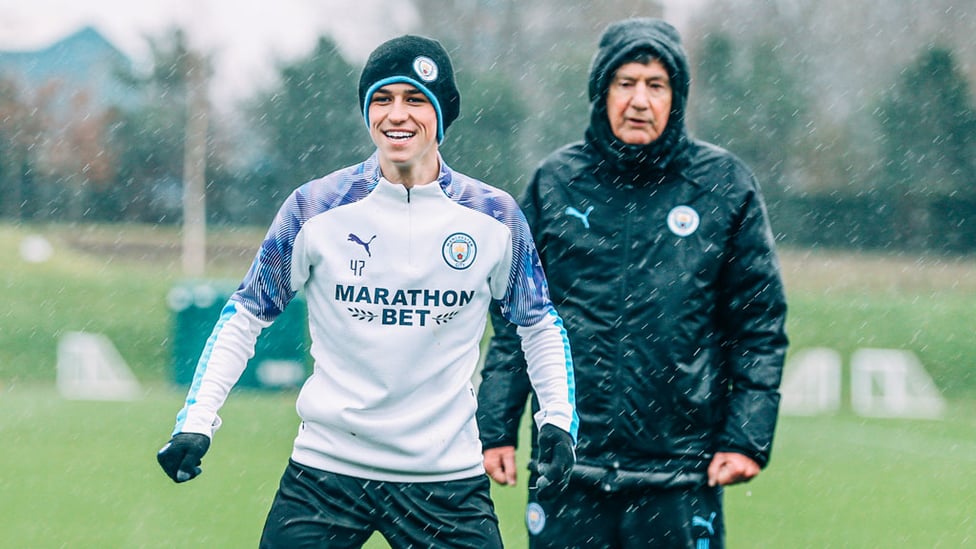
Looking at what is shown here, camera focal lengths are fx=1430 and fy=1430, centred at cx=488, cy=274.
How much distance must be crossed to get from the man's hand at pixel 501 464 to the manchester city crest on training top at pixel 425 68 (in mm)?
1162

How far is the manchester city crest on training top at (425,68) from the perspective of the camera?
12.1 feet

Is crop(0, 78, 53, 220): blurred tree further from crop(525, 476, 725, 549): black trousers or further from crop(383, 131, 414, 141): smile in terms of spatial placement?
crop(383, 131, 414, 141): smile

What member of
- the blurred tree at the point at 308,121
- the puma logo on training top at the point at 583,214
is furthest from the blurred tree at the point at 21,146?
the puma logo on training top at the point at 583,214

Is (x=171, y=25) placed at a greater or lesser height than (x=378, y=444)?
lesser

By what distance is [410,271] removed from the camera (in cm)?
362

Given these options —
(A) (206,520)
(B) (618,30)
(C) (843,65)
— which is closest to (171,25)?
(C) (843,65)

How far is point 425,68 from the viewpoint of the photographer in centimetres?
370

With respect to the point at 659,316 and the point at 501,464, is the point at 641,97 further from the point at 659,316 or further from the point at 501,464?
the point at 501,464

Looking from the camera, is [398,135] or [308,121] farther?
[308,121]

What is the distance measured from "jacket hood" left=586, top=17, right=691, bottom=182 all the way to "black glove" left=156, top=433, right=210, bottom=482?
4.81 feet

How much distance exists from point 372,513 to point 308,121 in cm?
2192

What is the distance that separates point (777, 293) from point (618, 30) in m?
0.88

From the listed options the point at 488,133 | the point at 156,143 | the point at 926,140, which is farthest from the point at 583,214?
the point at 156,143

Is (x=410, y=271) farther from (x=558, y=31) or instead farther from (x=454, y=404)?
(x=558, y=31)
